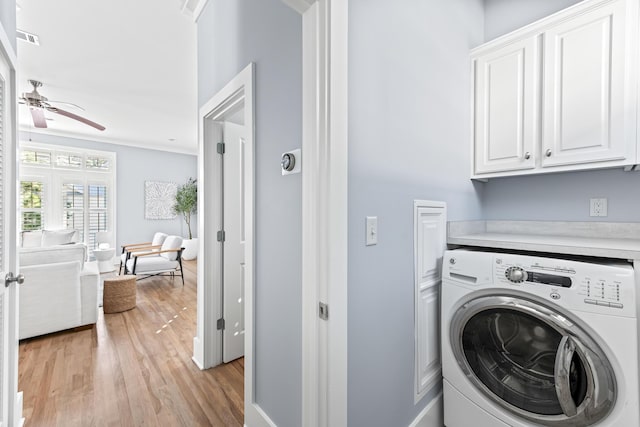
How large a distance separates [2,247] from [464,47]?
2.82 metres

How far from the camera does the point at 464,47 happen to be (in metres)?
1.92

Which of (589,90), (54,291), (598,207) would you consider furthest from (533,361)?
(54,291)

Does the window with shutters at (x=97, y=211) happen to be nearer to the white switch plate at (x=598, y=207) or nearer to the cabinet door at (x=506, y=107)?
the cabinet door at (x=506, y=107)

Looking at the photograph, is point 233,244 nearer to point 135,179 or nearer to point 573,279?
point 573,279

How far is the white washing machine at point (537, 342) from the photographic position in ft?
3.48

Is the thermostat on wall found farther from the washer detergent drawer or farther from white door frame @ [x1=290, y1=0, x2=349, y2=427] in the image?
the washer detergent drawer

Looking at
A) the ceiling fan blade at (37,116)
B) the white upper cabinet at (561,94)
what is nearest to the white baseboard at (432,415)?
the white upper cabinet at (561,94)

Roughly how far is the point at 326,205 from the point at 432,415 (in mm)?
1391

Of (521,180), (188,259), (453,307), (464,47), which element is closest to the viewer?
(453,307)

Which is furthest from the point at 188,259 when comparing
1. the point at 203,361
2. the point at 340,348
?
the point at 340,348

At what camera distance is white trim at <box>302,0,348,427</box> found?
3.44ft

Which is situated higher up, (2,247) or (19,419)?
(2,247)

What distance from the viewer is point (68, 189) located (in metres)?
6.07

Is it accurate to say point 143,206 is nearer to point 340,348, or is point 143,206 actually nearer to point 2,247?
point 2,247
